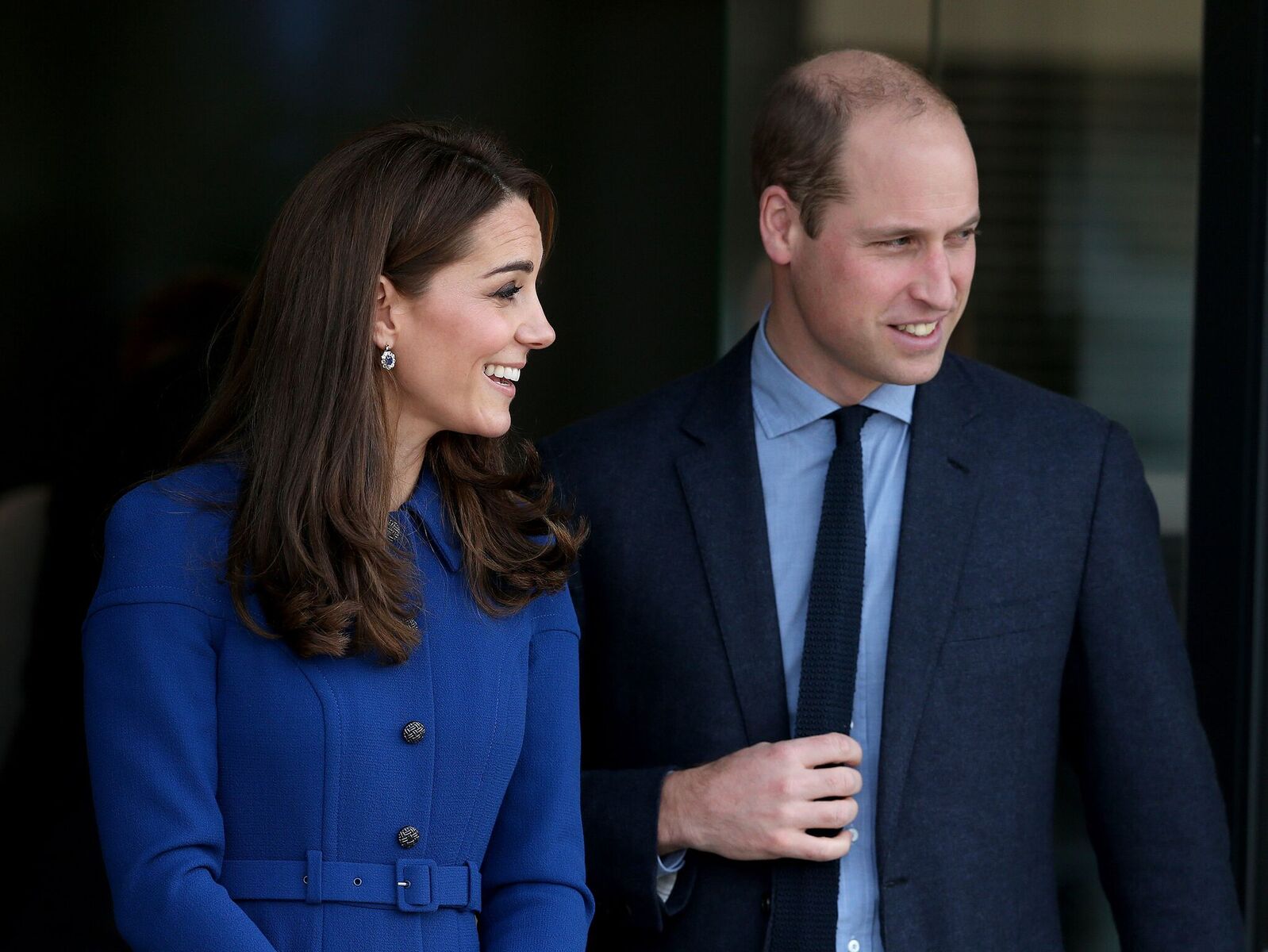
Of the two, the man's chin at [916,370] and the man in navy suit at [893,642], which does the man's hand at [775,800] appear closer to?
the man in navy suit at [893,642]

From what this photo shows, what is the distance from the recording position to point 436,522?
7.30 ft

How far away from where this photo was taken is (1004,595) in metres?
2.55

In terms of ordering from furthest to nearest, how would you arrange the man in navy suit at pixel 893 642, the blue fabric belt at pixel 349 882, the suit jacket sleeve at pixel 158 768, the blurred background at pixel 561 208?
the blurred background at pixel 561 208, the man in navy suit at pixel 893 642, the blue fabric belt at pixel 349 882, the suit jacket sleeve at pixel 158 768

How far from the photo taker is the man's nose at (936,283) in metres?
2.52

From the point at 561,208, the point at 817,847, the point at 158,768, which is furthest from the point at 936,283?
the point at 561,208

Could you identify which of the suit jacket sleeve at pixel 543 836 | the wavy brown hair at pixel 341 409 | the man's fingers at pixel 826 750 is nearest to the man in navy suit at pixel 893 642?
the man's fingers at pixel 826 750

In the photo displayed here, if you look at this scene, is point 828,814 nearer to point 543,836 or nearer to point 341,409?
point 543,836

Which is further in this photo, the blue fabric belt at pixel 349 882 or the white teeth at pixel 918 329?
the white teeth at pixel 918 329

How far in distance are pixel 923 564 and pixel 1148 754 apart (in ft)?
1.46

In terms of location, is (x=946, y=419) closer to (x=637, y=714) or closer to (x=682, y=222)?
(x=637, y=714)

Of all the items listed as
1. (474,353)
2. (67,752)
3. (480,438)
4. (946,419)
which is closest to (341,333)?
(474,353)

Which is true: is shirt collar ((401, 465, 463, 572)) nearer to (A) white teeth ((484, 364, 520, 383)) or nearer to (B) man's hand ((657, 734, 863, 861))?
(A) white teeth ((484, 364, 520, 383))

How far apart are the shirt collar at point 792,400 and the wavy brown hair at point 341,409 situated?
0.58 metres

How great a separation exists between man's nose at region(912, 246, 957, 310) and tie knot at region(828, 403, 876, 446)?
21 centimetres
